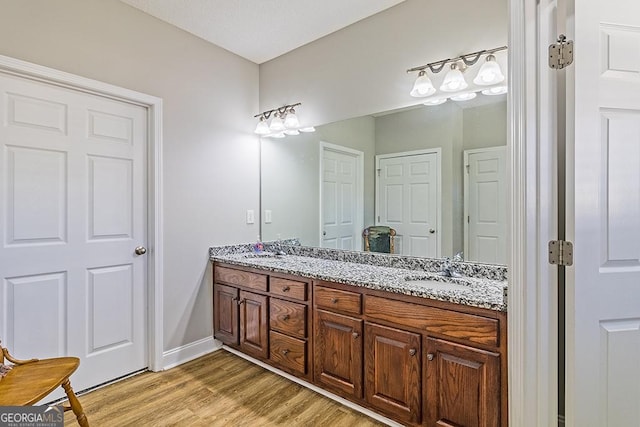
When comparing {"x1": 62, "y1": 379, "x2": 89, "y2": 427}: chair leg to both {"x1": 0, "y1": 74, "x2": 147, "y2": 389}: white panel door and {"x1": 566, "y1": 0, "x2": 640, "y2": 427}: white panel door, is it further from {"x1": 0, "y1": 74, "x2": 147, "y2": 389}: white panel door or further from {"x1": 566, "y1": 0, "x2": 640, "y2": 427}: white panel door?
{"x1": 566, "y1": 0, "x2": 640, "y2": 427}: white panel door

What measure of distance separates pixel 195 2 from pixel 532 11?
201 centimetres

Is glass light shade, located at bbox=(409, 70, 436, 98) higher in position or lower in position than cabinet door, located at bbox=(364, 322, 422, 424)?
higher

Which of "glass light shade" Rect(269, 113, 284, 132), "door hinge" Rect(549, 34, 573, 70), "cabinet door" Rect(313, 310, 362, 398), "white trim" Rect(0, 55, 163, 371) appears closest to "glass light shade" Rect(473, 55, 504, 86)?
"door hinge" Rect(549, 34, 573, 70)

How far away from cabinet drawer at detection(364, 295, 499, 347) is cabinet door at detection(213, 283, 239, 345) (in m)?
1.26

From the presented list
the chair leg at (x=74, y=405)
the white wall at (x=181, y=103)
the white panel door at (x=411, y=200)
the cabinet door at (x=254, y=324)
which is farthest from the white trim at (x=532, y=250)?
the white wall at (x=181, y=103)

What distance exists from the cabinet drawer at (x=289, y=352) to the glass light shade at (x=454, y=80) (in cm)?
186

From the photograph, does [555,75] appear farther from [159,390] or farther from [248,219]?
[159,390]

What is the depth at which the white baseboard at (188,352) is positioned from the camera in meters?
2.48

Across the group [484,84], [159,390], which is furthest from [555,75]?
[159,390]

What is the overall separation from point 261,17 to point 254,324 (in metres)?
2.27

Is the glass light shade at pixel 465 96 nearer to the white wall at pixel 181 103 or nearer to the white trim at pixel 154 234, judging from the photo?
the white wall at pixel 181 103

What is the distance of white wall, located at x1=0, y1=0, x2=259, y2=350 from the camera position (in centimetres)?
195

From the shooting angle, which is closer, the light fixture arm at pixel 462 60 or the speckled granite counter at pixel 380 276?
the speckled granite counter at pixel 380 276

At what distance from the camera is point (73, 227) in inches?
81.4
